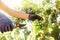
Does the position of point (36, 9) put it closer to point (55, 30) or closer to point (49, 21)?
point (49, 21)

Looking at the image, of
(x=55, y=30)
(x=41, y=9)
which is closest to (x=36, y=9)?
(x=41, y=9)

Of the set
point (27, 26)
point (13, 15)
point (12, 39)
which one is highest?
point (13, 15)

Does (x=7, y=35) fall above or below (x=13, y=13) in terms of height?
below

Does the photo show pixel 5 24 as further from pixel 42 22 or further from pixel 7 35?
pixel 42 22

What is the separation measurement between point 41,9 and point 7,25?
36 cm

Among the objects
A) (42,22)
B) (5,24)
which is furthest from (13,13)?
(42,22)

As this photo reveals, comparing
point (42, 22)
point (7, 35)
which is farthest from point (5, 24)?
point (42, 22)

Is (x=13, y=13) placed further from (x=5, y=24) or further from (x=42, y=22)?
(x=42, y=22)

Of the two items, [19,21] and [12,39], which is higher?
[19,21]

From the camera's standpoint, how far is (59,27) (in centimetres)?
147

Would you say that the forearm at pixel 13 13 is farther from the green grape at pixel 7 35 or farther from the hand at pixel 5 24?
the green grape at pixel 7 35

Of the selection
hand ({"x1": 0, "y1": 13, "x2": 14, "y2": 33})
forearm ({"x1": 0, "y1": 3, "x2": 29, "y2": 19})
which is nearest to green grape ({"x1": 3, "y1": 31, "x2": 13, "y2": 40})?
hand ({"x1": 0, "y1": 13, "x2": 14, "y2": 33})

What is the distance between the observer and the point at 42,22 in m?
1.48

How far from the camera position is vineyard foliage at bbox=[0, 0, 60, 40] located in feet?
4.75
